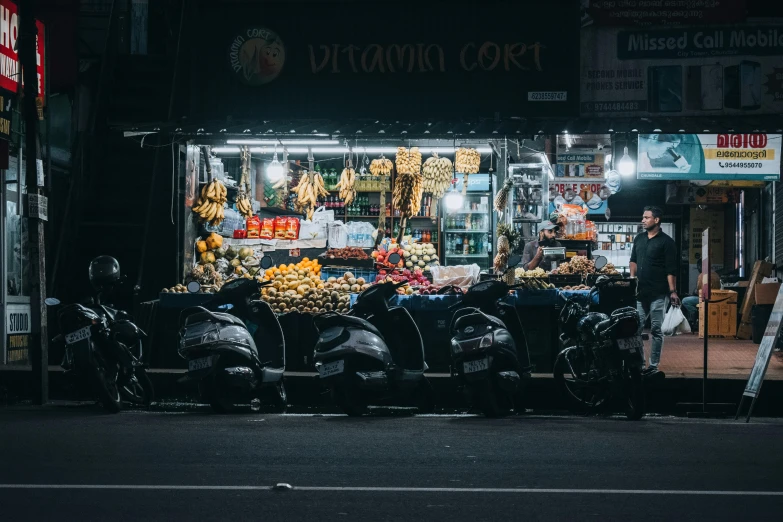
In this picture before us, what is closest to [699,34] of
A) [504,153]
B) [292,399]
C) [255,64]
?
[504,153]

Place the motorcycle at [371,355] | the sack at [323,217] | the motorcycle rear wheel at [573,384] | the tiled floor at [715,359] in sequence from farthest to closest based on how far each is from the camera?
the sack at [323,217]
the tiled floor at [715,359]
the motorcycle rear wheel at [573,384]
the motorcycle at [371,355]

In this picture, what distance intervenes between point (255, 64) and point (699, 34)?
6264 mm

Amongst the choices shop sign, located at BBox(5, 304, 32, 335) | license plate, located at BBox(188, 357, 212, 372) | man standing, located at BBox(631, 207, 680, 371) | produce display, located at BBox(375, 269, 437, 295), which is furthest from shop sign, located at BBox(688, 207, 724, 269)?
license plate, located at BBox(188, 357, 212, 372)

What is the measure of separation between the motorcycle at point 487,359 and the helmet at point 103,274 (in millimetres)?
3761

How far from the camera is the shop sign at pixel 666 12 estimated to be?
14.8 metres

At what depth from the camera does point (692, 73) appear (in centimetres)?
1472

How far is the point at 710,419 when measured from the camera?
447 inches

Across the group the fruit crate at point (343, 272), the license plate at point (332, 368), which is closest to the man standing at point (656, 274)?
the license plate at point (332, 368)

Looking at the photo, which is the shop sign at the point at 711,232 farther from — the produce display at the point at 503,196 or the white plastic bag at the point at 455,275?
the white plastic bag at the point at 455,275

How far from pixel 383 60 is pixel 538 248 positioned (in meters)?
4.48

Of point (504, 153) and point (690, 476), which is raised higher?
point (504, 153)

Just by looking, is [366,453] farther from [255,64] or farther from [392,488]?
[255,64]

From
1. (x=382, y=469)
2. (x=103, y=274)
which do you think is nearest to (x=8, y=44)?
(x=103, y=274)

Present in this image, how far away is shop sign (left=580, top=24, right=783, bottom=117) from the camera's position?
47.9ft
